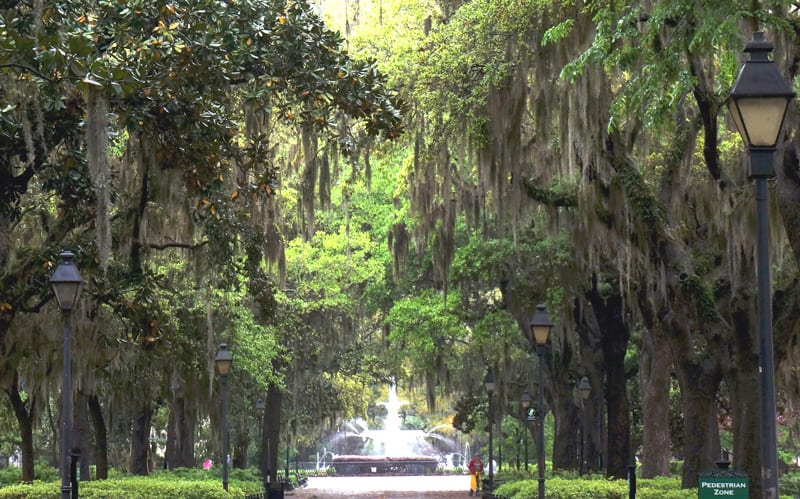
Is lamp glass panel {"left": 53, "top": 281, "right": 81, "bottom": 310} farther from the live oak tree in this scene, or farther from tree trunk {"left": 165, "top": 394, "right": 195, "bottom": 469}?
tree trunk {"left": 165, "top": 394, "right": 195, "bottom": 469}

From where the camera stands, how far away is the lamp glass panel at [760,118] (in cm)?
873

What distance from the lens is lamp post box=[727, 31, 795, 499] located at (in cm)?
850

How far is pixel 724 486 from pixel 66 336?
776cm

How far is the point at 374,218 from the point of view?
135ft

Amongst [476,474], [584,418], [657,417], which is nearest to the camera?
[657,417]

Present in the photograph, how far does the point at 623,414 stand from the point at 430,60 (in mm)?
11598

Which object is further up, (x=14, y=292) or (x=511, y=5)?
(x=511, y=5)

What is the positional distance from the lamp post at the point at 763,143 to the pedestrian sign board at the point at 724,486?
3997 millimetres

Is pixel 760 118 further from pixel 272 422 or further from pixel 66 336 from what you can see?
pixel 272 422

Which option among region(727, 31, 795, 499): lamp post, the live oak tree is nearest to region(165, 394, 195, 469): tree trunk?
the live oak tree

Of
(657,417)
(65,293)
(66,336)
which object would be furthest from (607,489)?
(65,293)

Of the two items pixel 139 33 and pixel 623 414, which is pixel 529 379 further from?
pixel 139 33

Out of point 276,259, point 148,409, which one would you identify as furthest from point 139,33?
point 148,409

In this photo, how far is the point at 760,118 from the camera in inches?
346
